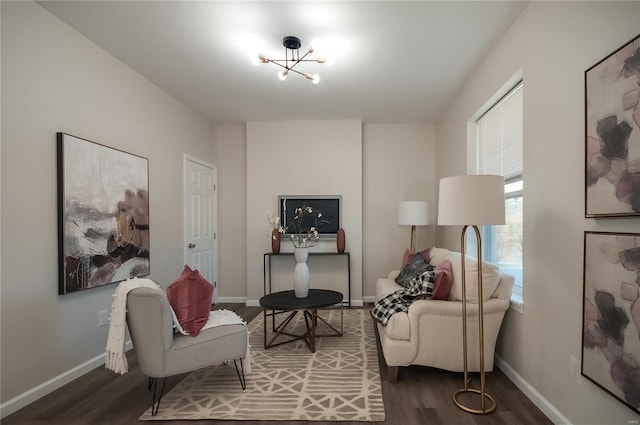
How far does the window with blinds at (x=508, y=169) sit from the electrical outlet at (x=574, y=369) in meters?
0.70

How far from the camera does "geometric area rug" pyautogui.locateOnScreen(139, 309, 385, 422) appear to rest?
204 centimetres

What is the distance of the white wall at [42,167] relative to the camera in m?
2.07

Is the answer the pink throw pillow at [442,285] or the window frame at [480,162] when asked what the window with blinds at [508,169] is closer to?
the window frame at [480,162]

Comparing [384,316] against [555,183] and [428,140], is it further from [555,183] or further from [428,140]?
[428,140]

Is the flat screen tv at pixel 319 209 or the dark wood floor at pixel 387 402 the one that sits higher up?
the flat screen tv at pixel 319 209

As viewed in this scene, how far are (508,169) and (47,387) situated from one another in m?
3.89

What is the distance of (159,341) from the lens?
2020 mm

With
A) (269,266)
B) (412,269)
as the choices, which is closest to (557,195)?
(412,269)

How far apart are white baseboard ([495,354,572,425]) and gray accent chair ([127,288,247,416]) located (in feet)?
6.96

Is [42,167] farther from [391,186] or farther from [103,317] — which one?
[391,186]

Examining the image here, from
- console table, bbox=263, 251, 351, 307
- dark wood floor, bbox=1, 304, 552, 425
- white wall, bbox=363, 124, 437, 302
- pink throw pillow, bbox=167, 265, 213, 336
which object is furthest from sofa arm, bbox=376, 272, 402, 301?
pink throw pillow, bbox=167, 265, 213, 336

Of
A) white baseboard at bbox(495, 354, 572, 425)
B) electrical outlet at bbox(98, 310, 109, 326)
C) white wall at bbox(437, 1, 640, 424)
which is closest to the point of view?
white wall at bbox(437, 1, 640, 424)

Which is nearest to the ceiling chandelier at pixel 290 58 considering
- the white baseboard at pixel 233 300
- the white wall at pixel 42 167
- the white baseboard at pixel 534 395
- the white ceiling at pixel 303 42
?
the white ceiling at pixel 303 42

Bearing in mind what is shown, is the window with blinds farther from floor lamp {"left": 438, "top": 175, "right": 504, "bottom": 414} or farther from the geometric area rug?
the geometric area rug
